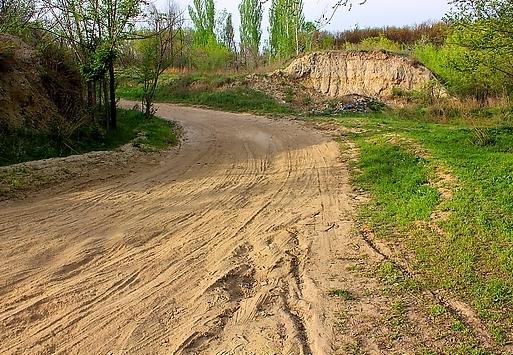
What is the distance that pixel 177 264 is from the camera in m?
6.30

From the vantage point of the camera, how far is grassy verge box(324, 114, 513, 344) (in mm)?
5848

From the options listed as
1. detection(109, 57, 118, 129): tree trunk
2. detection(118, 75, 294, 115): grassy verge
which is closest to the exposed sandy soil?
detection(109, 57, 118, 129): tree trunk

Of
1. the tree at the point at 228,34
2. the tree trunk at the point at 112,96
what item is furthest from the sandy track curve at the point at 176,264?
the tree at the point at 228,34

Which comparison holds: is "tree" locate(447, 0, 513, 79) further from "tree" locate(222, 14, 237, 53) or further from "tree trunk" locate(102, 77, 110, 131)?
"tree" locate(222, 14, 237, 53)

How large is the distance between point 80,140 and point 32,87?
179cm

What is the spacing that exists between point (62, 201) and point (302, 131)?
34.3 feet

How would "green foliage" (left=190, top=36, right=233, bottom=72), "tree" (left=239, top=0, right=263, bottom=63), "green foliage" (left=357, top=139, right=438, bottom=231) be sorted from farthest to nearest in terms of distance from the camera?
1. "tree" (left=239, top=0, right=263, bottom=63)
2. "green foliage" (left=190, top=36, right=233, bottom=72)
3. "green foliage" (left=357, top=139, right=438, bottom=231)

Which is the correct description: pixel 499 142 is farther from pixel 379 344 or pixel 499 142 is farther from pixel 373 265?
pixel 379 344

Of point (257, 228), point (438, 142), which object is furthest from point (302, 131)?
point (257, 228)

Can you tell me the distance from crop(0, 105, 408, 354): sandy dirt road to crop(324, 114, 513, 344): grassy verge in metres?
0.79

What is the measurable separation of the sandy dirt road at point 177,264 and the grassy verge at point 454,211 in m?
0.79

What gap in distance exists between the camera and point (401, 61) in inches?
1176

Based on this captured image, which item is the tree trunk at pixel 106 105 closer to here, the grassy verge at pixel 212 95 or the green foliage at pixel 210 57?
the grassy verge at pixel 212 95

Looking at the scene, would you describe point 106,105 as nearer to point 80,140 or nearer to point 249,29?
point 80,140
